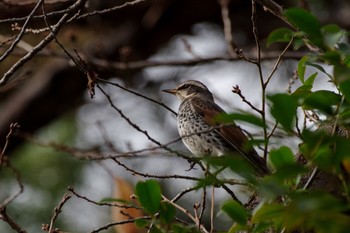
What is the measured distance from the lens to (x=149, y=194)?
88.4 inches

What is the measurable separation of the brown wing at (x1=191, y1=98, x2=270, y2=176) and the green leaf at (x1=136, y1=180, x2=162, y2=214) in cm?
70

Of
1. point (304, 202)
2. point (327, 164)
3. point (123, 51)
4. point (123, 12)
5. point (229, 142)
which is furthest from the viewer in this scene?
point (123, 12)

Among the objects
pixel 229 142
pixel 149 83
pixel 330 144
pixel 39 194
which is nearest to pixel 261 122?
pixel 330 144

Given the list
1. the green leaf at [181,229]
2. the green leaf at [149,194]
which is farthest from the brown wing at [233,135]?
the green leaf at [149,194]

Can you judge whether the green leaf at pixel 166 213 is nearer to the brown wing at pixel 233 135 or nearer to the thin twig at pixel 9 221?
the brown wing at pixel 233 135

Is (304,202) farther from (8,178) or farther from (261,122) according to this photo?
(8,178)

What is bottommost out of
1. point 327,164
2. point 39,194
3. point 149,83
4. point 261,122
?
point 327,164

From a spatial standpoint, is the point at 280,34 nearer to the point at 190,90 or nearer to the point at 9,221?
the point at 9,221

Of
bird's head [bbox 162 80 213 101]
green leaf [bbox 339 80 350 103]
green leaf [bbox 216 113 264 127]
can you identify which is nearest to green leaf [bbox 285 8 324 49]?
green leaf [bbox 339 80 350 103]

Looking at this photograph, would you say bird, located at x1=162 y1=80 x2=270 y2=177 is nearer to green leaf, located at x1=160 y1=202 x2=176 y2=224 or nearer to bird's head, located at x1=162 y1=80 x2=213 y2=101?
bird's head, located at x1=162 y1=80 x2=213 y2=101

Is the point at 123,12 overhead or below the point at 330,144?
overhead

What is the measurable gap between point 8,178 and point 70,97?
1.05 m

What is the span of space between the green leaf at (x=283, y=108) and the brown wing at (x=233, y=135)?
0.92 m

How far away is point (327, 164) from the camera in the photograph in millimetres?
1908
